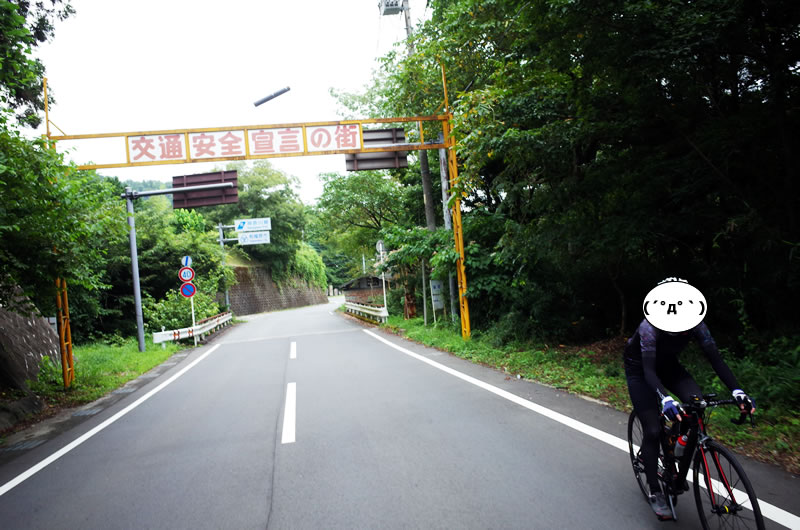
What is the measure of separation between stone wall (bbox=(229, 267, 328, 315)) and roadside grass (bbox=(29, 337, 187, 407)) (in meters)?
26.5

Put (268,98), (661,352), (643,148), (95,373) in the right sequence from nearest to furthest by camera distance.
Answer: (661,352), (643,148), (268,98), (95,373)

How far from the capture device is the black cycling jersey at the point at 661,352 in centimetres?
272

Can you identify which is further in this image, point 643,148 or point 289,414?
point 643,148

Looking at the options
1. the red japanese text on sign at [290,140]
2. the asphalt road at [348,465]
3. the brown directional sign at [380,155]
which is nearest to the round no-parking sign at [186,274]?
the red japanese text on sign at [290,140]

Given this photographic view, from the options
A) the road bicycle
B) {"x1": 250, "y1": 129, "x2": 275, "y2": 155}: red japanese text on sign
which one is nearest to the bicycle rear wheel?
the road bicycle

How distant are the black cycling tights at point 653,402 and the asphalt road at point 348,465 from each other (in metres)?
0.36

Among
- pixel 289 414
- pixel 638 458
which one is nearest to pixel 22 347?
pixel 289 414

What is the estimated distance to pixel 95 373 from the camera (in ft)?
35.1

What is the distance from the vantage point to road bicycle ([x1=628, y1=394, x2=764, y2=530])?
2576 millimetres

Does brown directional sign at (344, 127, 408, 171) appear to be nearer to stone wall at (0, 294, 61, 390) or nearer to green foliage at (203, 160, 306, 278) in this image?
stone wall at (0, 294, 61, 390)

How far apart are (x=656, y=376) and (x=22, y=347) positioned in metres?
12.1

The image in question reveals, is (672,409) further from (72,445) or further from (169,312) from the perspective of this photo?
(169,312)

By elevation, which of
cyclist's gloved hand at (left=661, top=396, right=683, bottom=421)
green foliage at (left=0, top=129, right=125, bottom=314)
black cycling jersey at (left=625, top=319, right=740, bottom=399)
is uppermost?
green foliage at (left=0, top=129, right=125, bottom=314)

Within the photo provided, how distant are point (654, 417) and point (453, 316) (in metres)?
11.0
